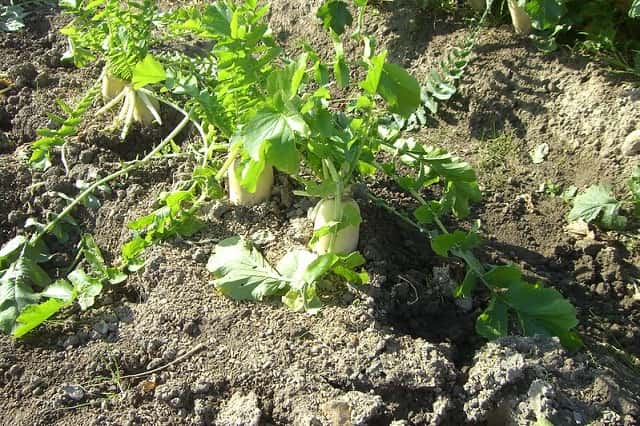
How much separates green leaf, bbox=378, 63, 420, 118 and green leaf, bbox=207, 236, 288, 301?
1.97 feet

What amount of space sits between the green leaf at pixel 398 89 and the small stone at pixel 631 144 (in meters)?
1.13

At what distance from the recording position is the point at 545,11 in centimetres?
296

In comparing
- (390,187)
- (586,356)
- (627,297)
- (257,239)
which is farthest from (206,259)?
(627,297)

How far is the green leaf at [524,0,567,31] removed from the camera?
9.69 ft

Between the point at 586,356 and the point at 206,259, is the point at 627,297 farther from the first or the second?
the point at 206,259

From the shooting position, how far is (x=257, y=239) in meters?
2.42

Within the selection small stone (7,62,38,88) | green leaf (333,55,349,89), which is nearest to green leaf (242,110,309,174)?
green leaf (333,55,349,89)

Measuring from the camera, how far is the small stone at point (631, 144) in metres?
2.80

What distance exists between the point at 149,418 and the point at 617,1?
248cm

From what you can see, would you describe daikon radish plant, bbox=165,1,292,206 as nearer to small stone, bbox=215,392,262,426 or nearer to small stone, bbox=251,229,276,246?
small stone, bbox=251,229,276,246

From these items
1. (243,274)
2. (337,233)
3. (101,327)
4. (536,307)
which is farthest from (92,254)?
(536,307)

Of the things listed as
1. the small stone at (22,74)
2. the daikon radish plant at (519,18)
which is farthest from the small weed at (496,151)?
the small stone at (22,74)

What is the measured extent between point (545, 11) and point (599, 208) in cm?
87

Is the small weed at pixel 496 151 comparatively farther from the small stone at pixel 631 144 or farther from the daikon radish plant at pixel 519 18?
the daikon radish plant at pixel 519 18
